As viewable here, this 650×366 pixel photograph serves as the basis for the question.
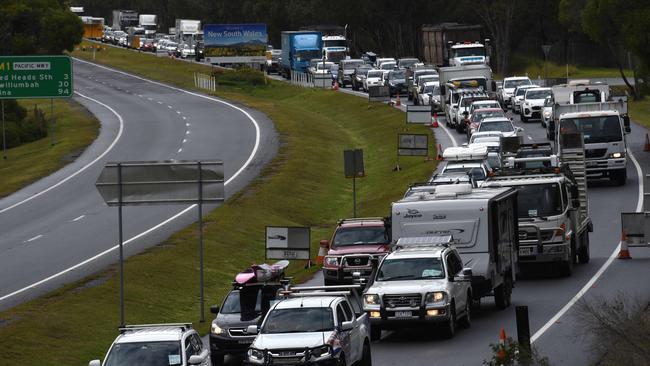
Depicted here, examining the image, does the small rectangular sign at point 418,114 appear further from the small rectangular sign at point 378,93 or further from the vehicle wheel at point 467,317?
the vehicle wheel at point 467,317

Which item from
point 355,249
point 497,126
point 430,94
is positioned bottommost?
point 355,249

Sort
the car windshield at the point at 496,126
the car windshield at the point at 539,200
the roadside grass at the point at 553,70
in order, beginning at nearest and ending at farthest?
1. the car windshield at the point at 539,200
2. the car windshield at the point at 496,126
3. the roadside grass at the point at 553,70

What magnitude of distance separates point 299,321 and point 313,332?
429mm

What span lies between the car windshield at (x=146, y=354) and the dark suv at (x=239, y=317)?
470 centimetres

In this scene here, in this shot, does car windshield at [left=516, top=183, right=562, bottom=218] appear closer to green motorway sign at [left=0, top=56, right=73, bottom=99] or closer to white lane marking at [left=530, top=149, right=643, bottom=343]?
white lane marking at [left=530, top=149, right=643, bottom=343]

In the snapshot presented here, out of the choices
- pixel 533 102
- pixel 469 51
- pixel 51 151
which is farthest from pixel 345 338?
pixel 469 51

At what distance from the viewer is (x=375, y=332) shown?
2639cm

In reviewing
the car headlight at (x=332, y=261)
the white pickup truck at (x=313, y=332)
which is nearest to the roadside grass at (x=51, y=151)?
the car headlight at (x=332, y=261)

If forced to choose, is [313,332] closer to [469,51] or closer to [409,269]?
[409,269]

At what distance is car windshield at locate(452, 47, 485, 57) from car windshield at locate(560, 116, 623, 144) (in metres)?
39.8

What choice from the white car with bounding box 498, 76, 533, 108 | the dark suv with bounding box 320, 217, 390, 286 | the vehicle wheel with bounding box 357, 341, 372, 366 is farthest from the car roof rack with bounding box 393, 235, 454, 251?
the white car with bounding box 498, 76, 533, 108

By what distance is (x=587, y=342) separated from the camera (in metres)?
24.2

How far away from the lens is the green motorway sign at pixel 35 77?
56.6 metres

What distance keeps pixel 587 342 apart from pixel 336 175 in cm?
4005
